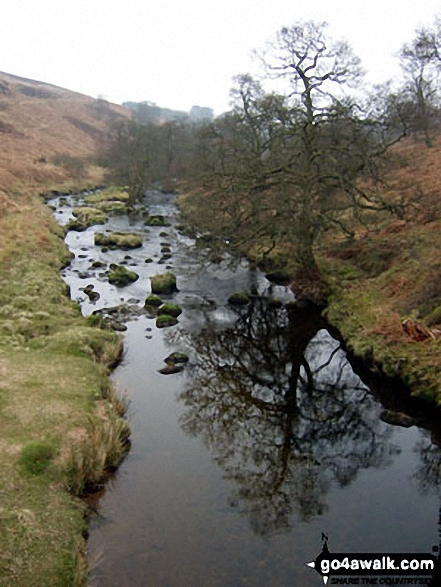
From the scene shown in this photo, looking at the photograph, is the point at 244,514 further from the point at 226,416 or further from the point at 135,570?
the point at 226,416

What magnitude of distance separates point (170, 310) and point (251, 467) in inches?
568

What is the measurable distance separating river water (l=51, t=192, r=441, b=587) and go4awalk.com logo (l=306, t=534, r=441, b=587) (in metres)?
0.24

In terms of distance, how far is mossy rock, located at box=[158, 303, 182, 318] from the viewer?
28469 mm

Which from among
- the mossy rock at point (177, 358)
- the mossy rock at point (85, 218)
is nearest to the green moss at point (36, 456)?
the mossy rock at point (177, 358)


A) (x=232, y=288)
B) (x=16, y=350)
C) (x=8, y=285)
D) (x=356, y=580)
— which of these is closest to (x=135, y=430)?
(x=16, y=350)

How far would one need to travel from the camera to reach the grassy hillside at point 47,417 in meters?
10.9

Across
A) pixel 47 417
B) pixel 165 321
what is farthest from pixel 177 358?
pixel 47 417

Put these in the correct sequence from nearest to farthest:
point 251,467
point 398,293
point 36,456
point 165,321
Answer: point 36,456 → point 251,467 → point 398,293 → point 165,321

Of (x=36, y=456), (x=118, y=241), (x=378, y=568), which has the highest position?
(x=378, y=568)

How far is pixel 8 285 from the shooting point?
2911 centimetres

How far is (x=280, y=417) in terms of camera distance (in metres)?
18.6

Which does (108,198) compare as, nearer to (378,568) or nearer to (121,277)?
(121,277)

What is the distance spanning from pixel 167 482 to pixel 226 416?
454cm

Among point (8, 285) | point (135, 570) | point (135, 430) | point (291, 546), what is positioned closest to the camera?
point (135, 570)
